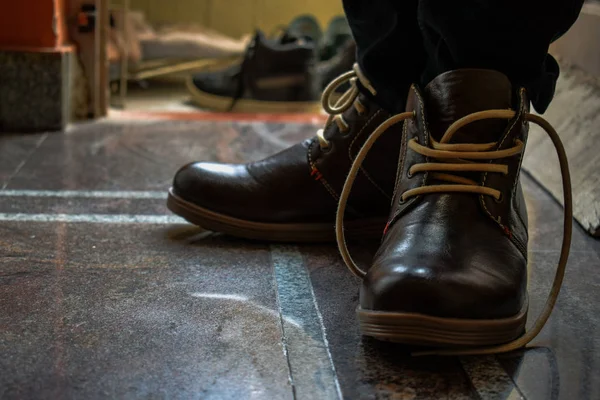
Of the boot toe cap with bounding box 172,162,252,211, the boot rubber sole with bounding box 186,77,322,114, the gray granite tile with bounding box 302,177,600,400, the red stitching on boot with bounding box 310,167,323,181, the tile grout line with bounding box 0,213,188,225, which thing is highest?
the red stitching on boot with bounding box 310,167,323,181

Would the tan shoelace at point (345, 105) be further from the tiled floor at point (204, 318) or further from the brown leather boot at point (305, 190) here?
the tiled floor at point (204, 318)

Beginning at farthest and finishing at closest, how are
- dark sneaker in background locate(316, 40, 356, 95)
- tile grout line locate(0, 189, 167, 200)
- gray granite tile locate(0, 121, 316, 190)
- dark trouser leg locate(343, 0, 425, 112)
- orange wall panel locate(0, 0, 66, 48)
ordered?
1. dark sneaker in background locate(316, 40, 356, 95)
2. orange wall panel locate(0, 0, 66, 48)
3. gray granite tile locate(0, 121, 316, 190)
4. tile grout line locate(0, 189, 167, 200)
5. dark trouser leg locate(343, 0, 425, 112)

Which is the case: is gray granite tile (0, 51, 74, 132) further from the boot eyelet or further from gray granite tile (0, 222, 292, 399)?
the boot eyelet

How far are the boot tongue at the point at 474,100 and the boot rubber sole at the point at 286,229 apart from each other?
0.28 metres

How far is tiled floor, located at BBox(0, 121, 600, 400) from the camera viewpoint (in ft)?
2.17

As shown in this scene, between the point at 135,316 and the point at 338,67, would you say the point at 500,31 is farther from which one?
the point at 338,67

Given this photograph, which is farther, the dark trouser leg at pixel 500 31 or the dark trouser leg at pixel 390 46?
the dark trouser leg at pixel 390 46

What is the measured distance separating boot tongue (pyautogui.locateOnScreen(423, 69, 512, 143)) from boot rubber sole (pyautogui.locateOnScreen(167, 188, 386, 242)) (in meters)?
0.28

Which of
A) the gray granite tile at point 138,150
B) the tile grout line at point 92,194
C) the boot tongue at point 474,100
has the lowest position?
the gray granite tile at point 138,150

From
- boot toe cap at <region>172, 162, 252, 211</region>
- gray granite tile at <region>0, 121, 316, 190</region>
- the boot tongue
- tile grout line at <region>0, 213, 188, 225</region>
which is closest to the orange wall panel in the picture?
gray granite tile at <region>0, 121, 316, 190</region>

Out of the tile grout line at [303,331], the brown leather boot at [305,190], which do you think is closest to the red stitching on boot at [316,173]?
the brown leather boot at [305,190]

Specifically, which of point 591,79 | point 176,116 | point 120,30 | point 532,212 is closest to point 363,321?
point 532,212

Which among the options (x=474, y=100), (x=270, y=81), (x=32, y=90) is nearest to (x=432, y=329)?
(x=474, y=100)

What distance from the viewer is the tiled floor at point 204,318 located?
26.0 inches
